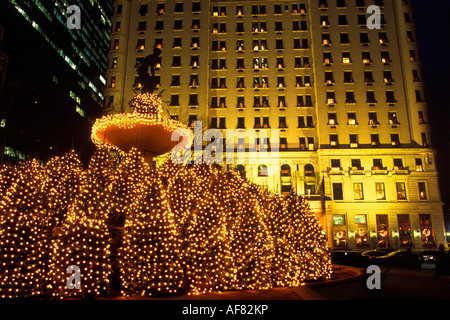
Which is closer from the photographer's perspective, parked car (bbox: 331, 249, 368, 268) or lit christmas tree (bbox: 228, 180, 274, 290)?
lit christmas tree (bbox: 228, 180, 274, 290)

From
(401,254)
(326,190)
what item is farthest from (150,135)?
(326,190)

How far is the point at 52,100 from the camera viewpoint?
56.9 metres

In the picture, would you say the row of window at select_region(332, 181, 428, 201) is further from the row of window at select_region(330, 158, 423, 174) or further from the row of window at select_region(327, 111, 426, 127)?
the row of window at select_region(327, 111, 426, 127)

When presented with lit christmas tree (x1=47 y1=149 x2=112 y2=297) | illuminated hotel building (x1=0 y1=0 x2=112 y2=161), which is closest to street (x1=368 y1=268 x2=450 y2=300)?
lit christmas tree (x1=47 y1=149 x2=112 y2=297)

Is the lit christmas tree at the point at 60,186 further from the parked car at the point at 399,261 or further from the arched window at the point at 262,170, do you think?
the arched window at the point at 262,170

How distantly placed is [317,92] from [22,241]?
124 feet

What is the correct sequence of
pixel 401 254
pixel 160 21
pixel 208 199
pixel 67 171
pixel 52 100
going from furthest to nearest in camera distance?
pixel 52 100 < pixel 160 21 < pixel 401 254 < pixel 67 171 < pixel 208 199

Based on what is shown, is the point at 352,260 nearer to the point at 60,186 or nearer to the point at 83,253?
the point at 83,253

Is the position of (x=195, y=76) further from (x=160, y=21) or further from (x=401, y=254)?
(x=401, y=254)

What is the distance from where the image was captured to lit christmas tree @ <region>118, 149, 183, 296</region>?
7.81m

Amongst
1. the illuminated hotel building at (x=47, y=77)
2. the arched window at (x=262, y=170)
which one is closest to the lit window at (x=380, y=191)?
the arched window at (x=262, y=170)

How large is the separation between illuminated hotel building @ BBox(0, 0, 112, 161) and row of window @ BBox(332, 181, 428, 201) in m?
27.1

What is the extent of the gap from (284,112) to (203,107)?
10118 mm

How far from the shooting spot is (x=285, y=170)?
127ft
